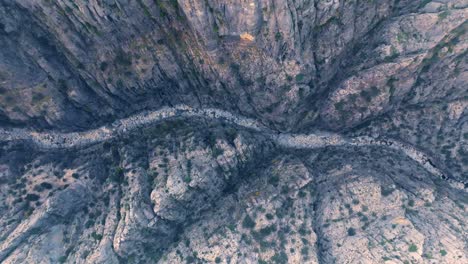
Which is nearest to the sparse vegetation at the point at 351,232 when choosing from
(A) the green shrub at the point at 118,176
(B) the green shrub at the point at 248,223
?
(B) the green shrub at the point at 248,223

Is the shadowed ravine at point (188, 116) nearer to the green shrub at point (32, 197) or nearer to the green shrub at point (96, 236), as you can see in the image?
the green shrub at point (32, 197)

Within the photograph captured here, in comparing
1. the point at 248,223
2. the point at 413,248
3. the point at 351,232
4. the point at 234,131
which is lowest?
the point at 413,248

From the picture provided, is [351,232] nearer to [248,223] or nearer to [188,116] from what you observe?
[248,223]

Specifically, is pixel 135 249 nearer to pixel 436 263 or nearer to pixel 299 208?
pixel 299 208

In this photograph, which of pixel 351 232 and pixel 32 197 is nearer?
pixel 351 232

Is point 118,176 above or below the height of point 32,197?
below

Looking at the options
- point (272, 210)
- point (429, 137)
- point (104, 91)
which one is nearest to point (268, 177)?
point (272, 210)

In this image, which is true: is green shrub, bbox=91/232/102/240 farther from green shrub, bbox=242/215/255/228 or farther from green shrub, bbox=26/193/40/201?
green shrub, bbox=242/215/255/228

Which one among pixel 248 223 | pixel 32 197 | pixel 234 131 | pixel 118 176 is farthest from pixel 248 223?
pixel 32 197

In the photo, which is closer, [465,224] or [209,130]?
[465,224]
